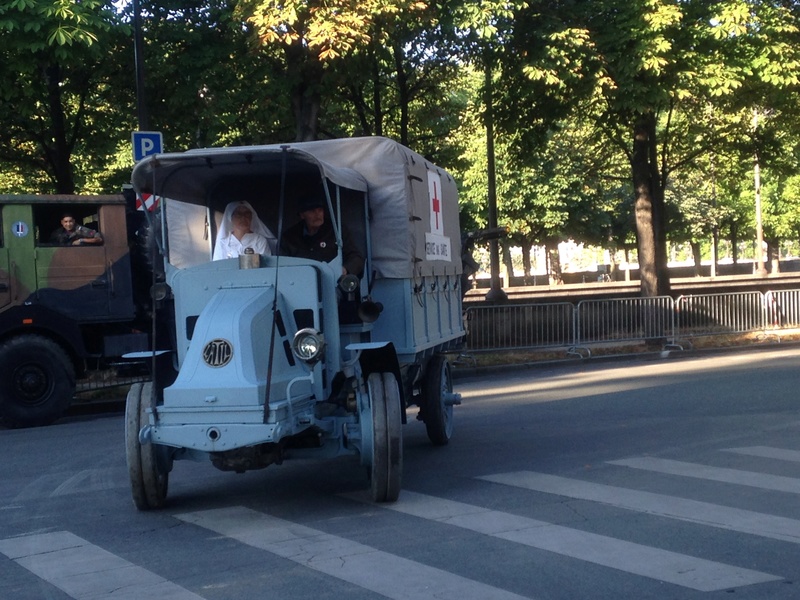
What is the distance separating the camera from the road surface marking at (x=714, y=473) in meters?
8.44

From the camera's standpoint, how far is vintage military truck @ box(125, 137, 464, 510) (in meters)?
7.23

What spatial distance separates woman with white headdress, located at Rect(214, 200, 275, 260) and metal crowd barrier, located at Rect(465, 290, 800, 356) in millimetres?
12277

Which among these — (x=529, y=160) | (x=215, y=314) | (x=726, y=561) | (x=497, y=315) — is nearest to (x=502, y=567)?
(x=726, y=561)

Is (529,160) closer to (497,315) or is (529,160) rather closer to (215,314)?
(497,315)

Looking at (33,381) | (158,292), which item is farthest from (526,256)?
(158,292)

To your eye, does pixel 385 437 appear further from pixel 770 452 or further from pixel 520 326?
pixel 520 326

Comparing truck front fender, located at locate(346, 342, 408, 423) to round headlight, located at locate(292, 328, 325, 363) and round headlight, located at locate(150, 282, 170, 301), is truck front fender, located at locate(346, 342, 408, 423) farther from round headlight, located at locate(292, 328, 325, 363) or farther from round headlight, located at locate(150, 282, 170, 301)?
round headlight, located at locate(150, 282, 170, 301)

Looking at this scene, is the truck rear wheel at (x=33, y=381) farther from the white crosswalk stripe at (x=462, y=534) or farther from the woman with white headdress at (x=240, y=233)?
the white crosswalk stripe at (x=462, y=534)

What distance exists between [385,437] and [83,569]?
231cm

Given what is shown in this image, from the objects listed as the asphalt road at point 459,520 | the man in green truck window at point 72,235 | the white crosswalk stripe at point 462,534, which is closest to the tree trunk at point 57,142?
the man in green truck window at point 72,235

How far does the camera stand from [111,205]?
1448 centimetres

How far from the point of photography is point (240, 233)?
8633mm

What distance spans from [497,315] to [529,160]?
6.78m

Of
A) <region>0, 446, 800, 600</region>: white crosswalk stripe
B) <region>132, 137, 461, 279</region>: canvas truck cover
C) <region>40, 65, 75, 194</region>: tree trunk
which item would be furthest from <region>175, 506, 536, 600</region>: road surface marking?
<region>40, 65, 75, 194</region>: tree trunk
